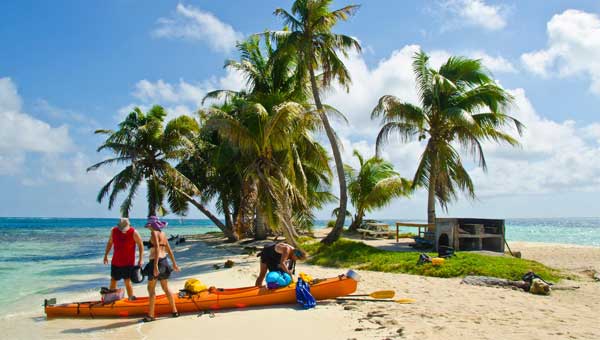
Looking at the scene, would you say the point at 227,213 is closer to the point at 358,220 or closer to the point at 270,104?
the point at 358,220

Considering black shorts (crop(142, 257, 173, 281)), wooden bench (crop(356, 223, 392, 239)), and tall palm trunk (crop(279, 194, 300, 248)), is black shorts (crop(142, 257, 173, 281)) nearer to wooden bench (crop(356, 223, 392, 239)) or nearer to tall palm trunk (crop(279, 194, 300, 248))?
tall palm trunk (crop(279, 194, 300, 248))

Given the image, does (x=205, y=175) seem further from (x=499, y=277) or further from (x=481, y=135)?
(x=499, y=277)

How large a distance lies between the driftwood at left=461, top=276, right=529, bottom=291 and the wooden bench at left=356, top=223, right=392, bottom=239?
1329 centimetres

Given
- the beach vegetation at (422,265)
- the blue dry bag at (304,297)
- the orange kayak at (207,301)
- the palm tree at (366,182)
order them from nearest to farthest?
the orange kayak at (207,301) → the blue dry bag at (304,297) → the beach vegetation at (422,265) → the palm tree at (366,182)

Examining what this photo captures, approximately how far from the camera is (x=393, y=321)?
6469 millimetres

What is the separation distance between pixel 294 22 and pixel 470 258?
1021 centimetres

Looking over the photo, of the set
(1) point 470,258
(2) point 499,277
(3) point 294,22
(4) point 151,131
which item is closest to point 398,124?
(3) point 294,22

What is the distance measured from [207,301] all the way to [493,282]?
6061 millimetres

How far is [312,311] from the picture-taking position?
24.3ft

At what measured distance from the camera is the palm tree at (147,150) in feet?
72.4

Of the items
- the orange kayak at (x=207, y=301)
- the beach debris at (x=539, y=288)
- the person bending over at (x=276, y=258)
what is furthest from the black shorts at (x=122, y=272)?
the beach debris at (x=539, y=288)

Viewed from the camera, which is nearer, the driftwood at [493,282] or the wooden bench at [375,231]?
the driftwood at [493,282]

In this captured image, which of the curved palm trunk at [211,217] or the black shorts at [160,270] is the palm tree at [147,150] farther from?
the black shorts at [160,270]

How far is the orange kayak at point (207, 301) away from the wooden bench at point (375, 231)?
50.1 feet
